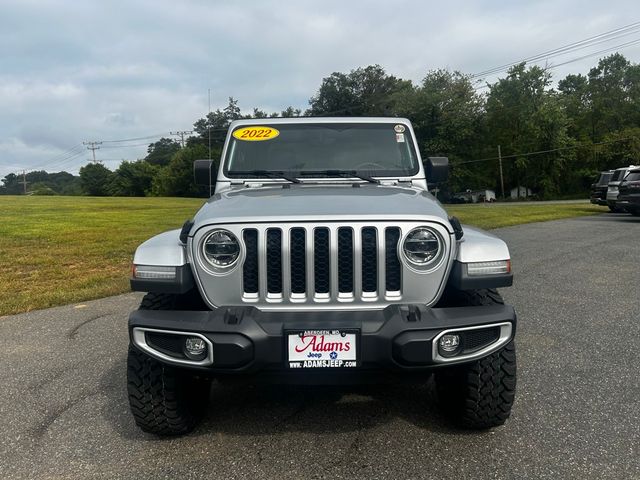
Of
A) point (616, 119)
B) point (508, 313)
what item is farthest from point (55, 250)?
point (616, 119)

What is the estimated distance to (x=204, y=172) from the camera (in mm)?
4031

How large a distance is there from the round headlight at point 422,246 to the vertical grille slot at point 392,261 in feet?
0.17

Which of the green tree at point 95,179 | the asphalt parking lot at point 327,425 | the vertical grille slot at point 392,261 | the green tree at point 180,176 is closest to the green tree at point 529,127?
the green tree at point 180,176

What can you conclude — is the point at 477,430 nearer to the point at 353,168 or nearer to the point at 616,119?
the point at 353,168

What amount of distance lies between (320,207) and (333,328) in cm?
63

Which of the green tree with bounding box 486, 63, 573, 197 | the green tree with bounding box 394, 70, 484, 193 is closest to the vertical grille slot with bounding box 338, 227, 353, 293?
the green tree with bounding box 394, 70, 484, 193

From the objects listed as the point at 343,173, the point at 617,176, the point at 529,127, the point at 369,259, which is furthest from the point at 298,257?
the point at 529,127

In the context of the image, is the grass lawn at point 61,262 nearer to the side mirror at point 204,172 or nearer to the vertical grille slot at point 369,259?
the side mirror at point 204,172

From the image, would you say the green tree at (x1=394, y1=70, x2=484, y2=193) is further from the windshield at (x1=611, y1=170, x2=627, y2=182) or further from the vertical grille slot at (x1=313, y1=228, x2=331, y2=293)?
the vertical grille slot at (x1=313, y1=228, x2=331, y2=293)

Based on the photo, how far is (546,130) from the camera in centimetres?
5222

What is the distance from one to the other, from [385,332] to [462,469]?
78 cm

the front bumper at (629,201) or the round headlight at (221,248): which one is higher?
the round headlight at (221,248)

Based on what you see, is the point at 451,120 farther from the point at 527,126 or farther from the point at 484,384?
the point at 484,384

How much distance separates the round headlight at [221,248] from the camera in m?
2.51
